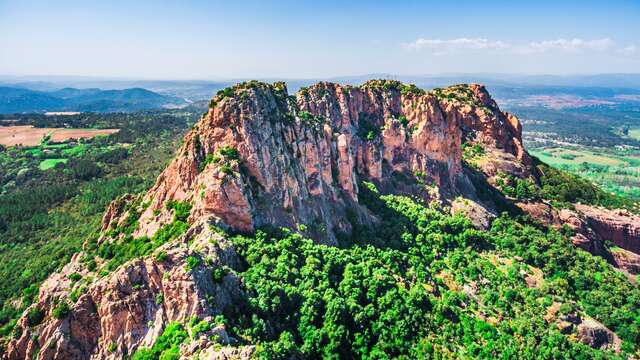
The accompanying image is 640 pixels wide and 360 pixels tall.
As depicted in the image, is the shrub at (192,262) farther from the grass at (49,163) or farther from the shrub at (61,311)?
the grass at (49,163)

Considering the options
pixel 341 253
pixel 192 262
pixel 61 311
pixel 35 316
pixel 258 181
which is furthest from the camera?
pixel 258 181

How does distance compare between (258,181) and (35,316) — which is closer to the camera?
(35,316)

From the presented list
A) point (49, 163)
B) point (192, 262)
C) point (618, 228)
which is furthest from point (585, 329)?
point (49, 163)

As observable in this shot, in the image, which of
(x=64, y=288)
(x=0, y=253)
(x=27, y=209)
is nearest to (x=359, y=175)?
(x=64, y=288)

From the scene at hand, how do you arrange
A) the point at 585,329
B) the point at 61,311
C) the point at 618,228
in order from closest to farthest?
the point at 61,311 < the point at 585,329 < the point at 618,228

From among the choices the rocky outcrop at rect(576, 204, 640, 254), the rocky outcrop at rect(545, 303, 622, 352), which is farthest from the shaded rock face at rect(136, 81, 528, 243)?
the rocky outcrop at rect(545, 303, 622, 352)

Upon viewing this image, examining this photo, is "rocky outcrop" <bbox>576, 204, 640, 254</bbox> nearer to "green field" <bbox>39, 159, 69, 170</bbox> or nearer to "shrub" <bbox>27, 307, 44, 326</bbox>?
"shrub" <bbox>27, 307, 44, 326</bbox>

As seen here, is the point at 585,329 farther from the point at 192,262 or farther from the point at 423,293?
the point at 192,262
